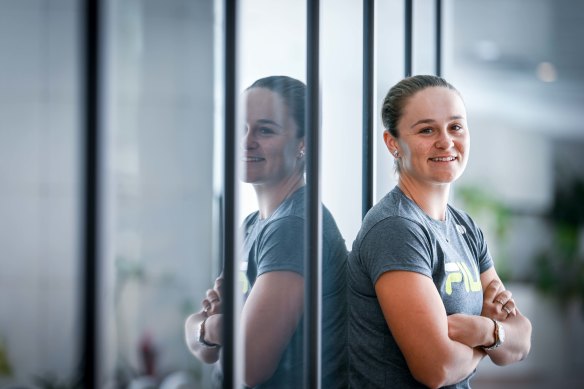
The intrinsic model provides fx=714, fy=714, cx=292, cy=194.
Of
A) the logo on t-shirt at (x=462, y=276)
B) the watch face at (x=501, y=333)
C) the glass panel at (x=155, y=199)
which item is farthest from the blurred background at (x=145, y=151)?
the watch face at (x=501, y=333)

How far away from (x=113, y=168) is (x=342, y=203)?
74 cm

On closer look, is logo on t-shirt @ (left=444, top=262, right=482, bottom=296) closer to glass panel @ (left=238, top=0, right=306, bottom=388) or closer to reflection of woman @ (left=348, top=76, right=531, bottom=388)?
reflection of woman @ (left=348, top=76, right=531, bottom=388)

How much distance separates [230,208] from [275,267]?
0.77 feet

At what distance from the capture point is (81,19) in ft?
2.70

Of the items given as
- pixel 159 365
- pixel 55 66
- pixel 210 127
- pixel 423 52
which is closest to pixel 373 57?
pixel 210 127

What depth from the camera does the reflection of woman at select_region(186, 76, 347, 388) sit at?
116 cm

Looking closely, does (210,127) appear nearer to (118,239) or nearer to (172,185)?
(172,185)

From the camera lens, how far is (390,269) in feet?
4.03

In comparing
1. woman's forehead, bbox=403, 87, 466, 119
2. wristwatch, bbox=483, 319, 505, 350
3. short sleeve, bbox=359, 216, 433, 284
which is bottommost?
wristwatch, bbox=483, 319, 505, 350

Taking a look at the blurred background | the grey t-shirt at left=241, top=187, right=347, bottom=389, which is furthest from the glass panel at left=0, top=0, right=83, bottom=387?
the grey t-shirt at left=241, top=187, right=347, bottom=389

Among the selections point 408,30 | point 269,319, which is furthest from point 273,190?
point 408,30

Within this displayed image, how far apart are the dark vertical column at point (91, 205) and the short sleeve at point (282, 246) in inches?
16.9

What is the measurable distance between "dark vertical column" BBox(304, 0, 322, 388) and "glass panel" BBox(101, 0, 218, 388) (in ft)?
0.59

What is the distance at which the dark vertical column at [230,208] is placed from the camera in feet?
3.37
